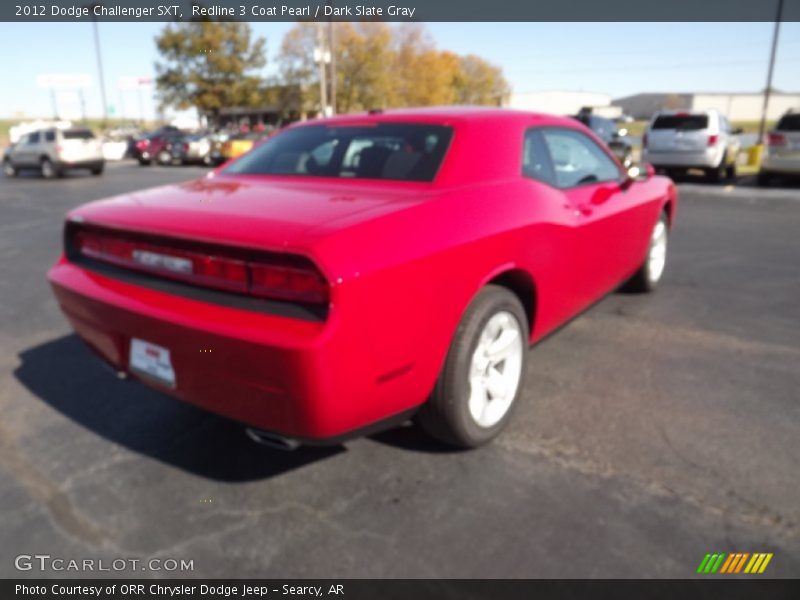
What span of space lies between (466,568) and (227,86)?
47701 millimetres

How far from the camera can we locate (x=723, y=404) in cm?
312

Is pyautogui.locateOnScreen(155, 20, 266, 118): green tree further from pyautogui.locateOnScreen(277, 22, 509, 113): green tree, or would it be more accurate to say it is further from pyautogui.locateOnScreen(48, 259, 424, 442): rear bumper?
pyautogui.locateOnScreen(48, 259, 424, 442): rear bumper

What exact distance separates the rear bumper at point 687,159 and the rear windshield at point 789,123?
1.23 m

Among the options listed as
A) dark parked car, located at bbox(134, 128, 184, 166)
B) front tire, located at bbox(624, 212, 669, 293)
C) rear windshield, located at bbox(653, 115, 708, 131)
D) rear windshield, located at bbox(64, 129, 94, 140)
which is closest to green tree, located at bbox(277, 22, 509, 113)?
dark parked car, located at bbox(134, 128, 184, 166)

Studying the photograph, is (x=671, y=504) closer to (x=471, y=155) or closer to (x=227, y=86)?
(x=471, y=155)

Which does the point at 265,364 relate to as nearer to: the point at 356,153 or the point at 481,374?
the point at 481,374

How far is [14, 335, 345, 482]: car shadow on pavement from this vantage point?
268cm

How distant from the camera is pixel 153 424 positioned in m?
3.03

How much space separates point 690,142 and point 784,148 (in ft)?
5.75

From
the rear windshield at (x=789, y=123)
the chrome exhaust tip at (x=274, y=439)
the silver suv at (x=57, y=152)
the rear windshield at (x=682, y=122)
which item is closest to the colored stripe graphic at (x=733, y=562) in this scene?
the chrome exhaust tip at (x=274, y=439)

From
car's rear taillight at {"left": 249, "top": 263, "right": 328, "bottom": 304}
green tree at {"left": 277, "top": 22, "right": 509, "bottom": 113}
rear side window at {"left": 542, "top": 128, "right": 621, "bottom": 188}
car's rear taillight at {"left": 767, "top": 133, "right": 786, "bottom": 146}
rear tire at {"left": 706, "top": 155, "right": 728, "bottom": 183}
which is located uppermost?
green tree at {"left": 277, "top": 22, "right": 509, "bottom": 113}

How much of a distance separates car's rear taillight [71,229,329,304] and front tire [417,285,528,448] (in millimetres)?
715

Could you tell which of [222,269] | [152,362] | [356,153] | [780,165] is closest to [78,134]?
[780,165]

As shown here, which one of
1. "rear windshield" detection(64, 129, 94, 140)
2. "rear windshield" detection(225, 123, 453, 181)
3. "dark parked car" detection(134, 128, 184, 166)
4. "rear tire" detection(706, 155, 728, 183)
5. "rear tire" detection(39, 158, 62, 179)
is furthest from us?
"dark parked car" detection(134, 128, 184, 166)
